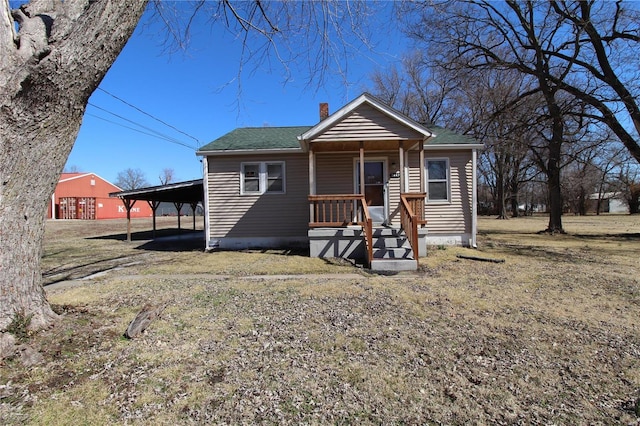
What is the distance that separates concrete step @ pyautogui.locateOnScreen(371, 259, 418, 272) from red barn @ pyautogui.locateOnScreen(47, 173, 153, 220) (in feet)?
109

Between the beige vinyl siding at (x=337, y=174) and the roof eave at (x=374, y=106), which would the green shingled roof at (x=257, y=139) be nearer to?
the beige vinyl siding at (x=337, y=174)

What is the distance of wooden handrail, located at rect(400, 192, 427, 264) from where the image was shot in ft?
22.8

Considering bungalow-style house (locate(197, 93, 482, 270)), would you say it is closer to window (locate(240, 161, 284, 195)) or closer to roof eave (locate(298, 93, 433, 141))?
window (locate(240, 161, 284, 195))

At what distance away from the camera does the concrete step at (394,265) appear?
22.5ft

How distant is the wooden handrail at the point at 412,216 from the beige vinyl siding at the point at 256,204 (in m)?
3.29

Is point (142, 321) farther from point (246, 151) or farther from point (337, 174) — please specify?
point (337, 174)

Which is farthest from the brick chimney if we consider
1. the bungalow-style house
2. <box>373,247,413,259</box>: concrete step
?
<box>373,247,413,259</box>: concrete step

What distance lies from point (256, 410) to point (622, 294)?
5882 mm

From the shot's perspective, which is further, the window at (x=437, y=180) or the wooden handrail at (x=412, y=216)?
the window at (x=437, y=180)

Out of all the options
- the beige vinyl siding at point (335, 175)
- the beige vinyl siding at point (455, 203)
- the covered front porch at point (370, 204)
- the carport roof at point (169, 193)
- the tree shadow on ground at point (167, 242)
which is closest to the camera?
the covered front porch at point (370, 204)

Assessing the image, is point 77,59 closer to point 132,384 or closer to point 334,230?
point 132,384

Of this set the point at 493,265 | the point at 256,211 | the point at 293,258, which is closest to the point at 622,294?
the point at 493,265

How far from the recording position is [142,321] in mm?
3643

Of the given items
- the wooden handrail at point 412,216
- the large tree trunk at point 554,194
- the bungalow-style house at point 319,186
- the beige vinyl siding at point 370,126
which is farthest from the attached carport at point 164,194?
the large tree trunk at point 554,194
